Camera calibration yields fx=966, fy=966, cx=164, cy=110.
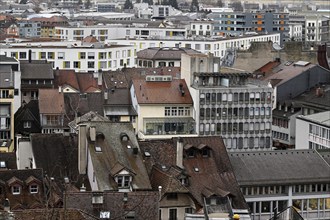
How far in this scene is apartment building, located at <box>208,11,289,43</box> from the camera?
570ft

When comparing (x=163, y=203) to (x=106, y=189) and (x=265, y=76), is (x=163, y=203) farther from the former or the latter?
(x=265, y=76)

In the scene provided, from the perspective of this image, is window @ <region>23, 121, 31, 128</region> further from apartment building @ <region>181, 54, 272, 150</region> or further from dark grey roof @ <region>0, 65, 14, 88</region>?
apartment building @ <region>181, 54, 272, 150</region>

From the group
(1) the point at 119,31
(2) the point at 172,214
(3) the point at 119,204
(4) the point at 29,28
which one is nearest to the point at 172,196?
(2) the point at 172,214

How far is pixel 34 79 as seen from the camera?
8456 centimetres

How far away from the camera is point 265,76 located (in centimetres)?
8662

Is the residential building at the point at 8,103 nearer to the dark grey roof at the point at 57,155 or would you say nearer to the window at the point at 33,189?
the dark grey roof at the point at 57,155

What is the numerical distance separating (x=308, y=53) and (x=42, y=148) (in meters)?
51.6

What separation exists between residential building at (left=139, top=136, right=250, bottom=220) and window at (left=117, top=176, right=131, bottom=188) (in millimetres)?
1465

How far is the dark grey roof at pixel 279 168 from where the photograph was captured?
52.7 meters

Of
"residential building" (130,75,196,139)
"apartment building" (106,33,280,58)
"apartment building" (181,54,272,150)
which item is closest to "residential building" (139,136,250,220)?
"apartment building" (181,54,272,150)

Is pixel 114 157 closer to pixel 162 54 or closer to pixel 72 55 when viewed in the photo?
pixel 162 54

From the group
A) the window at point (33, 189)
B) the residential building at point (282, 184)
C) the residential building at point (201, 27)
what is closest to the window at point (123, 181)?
the window at point (33, 189)

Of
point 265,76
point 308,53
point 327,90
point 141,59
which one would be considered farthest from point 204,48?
point 327,90

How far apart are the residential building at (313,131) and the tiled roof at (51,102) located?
17677 millimetres
